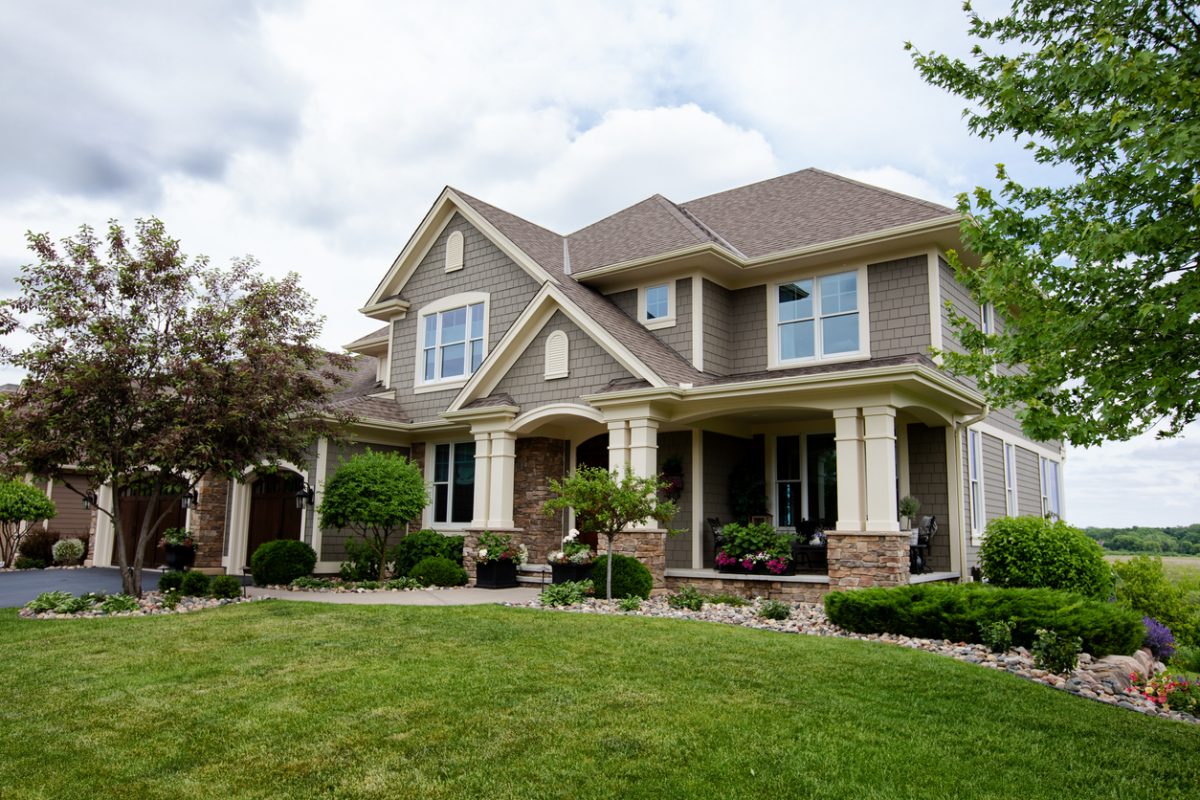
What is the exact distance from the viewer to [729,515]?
15.6 meters

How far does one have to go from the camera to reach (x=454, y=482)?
18172mm

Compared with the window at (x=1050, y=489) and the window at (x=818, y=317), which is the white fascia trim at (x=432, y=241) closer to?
the window at (x=818, y=317)

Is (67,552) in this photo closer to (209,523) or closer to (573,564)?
(209,523)

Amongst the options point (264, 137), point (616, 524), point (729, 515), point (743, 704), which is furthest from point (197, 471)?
point (743, 704)

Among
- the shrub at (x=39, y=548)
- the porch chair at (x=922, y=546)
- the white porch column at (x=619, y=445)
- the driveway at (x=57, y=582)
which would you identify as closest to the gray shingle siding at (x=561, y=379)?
the white porch column at (x=619, y=445)

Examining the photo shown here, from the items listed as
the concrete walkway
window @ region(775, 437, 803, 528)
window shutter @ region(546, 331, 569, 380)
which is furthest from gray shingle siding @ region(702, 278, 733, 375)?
the concrete walkway

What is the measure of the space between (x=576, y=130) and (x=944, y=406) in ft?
34.1

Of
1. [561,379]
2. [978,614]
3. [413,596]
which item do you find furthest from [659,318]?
[978,614]

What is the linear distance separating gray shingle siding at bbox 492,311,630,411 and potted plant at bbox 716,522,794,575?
328 centimetres

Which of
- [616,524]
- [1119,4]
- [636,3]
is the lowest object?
[616,524]

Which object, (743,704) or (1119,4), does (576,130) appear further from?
(743,704)

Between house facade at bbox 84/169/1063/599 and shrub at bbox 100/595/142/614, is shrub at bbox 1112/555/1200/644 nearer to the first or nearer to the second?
house facade at bbox 84/169/1063/599

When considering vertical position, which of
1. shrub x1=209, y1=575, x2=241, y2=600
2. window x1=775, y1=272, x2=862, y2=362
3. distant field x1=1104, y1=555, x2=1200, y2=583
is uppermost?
window x1=775, y1=272, x2=862, y2=362

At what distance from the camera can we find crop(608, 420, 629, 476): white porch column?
13719mm
